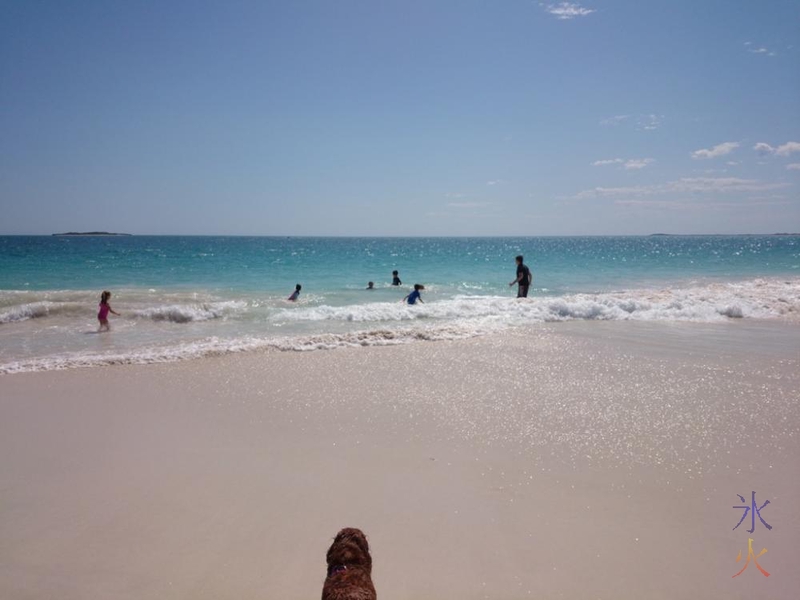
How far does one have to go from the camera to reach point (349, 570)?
257cm

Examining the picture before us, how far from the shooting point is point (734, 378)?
7141 millimetres

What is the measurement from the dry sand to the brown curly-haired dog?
2.24 feet

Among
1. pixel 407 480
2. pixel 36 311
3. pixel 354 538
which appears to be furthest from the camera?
pixel 36 311

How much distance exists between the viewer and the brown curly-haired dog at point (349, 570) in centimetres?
236

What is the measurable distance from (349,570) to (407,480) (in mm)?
1837

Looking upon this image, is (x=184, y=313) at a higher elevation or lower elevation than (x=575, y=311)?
lower

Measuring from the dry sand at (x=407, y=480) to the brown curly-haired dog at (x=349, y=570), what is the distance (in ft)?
2.24

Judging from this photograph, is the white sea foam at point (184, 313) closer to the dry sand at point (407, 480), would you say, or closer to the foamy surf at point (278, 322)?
the foamy surf at point (278, 322)

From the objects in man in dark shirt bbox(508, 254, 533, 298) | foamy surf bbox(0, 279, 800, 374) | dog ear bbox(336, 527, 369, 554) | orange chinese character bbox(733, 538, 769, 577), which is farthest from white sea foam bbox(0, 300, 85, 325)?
orange chinese character bbox(733, 538, 769, 577)

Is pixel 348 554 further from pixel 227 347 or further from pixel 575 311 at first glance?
pixel 575 311

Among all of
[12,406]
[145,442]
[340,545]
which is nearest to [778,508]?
[340,545]

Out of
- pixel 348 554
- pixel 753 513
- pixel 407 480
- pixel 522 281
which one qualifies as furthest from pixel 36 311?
pixel 753 513

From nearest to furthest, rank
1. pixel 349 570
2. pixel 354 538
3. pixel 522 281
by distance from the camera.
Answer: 1. pixel 349 570
2. pixel 354 538
3. pixel 522 281

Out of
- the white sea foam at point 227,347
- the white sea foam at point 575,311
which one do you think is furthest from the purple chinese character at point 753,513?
the white sea foam at point 575,311
